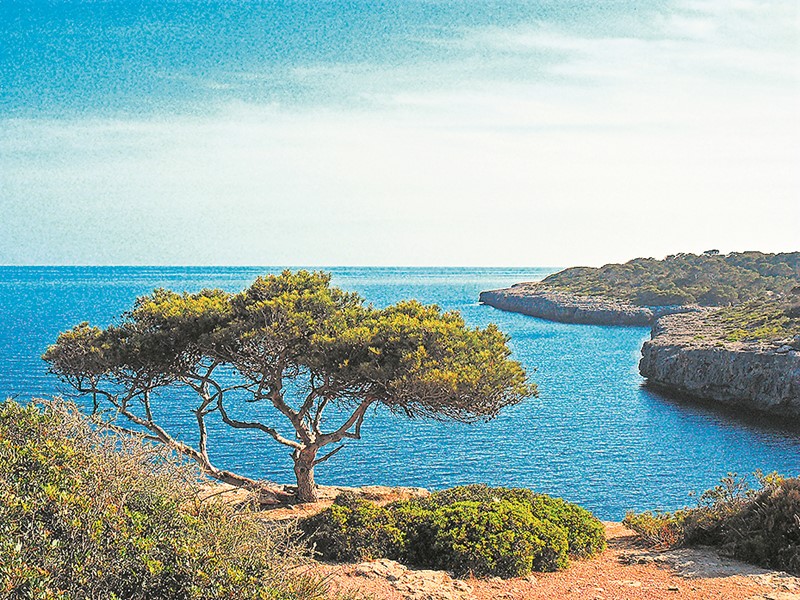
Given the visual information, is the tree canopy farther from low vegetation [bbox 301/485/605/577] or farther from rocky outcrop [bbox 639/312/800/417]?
rocky outcrop [bbox 639/312/800/417]

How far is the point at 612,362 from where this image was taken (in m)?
61.9

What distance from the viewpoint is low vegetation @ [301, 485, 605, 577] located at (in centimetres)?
1259

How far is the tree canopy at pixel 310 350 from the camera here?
55.8 ft

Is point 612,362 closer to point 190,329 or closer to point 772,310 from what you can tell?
point 772,310

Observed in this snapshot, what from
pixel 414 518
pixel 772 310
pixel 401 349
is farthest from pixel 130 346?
pixel 772 310

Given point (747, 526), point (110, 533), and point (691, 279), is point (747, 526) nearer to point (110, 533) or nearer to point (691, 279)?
point (110, 533)

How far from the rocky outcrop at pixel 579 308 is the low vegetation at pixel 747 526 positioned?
8586cm

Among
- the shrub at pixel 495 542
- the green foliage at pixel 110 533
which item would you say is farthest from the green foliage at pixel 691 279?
the green foliage at pixel 110 533

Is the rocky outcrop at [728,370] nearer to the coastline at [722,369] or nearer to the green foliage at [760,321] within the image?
the coastline at [722,369]

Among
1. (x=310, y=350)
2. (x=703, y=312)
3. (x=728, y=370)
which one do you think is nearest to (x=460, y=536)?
(x=310, y=350)

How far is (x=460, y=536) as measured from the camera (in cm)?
1282

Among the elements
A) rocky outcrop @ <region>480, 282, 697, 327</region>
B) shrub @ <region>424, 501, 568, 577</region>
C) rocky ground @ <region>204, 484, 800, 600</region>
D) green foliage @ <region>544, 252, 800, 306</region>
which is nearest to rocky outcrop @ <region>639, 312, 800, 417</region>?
rocky ground @ <region>204, 484, 800, 600</region>

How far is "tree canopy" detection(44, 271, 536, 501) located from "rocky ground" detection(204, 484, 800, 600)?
483 centimetres

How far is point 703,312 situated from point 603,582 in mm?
79459
